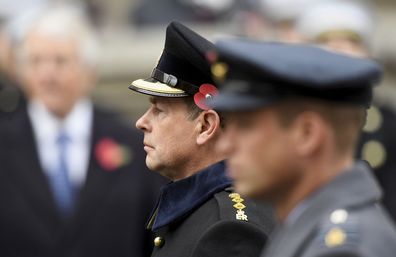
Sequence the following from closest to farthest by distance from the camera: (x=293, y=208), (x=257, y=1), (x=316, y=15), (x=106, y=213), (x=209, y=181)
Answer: (x=293, y=208)
(x=209, y=181)
(x=106, y=213)
(x=316, y=15)
(x=257, y=1)

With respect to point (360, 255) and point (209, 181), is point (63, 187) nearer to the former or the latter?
point (209, 181)

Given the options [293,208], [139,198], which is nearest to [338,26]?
[139,198]

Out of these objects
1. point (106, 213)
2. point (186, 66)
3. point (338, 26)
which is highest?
point (338, 26)

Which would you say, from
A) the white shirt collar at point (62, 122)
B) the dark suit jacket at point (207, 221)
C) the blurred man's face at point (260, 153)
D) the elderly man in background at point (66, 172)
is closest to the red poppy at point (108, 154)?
the elderly man in background at point (66, 172)

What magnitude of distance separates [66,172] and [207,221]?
13.1ft

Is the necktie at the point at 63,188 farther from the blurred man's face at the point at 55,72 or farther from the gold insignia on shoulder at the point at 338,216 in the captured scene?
the gold insignia on shoulder at the point at 338,216

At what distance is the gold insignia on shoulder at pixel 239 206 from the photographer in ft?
19.3

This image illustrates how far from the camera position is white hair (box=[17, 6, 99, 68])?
1040 centimetres

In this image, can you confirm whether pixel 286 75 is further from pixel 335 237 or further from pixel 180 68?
pixel 180 68

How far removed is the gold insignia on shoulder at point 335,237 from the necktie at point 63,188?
5356 millimetres

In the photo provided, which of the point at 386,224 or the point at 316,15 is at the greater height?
the point at 316,15

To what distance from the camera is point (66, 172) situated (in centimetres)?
985

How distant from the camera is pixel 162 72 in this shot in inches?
241

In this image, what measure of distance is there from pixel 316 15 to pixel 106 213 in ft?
6.21
